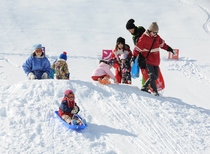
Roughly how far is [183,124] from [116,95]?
1.44 metres

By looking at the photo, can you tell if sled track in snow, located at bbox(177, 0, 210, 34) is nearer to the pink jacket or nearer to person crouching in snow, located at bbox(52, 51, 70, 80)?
the pink jacket

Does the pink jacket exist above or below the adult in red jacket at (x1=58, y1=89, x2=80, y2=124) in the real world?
above

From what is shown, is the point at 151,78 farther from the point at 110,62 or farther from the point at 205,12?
the point at 205,12

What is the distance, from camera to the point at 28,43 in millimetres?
17453

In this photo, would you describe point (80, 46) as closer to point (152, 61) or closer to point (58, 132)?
point (152, 61)

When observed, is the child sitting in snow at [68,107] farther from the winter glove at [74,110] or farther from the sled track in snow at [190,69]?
the sled track in snow at [190,69]

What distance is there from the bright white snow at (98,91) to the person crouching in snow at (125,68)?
50 centimetres

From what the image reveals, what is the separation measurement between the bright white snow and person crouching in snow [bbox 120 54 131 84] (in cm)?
50

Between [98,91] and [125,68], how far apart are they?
132 centimetres

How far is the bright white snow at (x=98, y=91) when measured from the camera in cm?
591

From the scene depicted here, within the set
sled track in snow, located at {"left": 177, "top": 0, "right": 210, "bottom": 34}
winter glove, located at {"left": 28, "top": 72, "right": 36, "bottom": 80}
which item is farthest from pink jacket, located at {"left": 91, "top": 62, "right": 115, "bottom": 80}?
sled track in snow, located at {"left": 177, "top": 0, "right": 210, "bottom": 34}

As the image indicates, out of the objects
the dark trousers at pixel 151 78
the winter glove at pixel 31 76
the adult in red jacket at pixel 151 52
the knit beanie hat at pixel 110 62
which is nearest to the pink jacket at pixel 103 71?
the knit beanie hat at pixel 110 62

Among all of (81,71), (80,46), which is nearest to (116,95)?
(81,71)

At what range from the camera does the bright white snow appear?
5.91m
